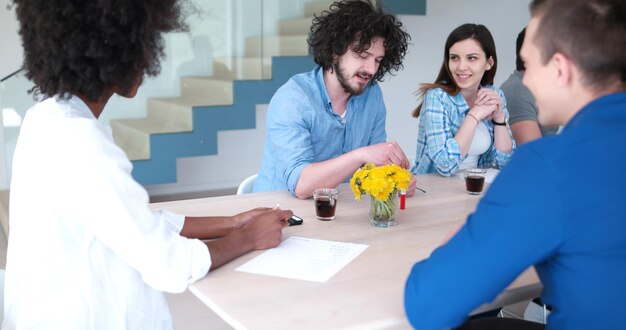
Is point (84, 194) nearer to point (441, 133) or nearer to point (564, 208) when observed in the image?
point (564, 208)

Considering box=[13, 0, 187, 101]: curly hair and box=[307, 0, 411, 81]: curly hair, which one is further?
box=[307, 0, 411, 81]: curly hair

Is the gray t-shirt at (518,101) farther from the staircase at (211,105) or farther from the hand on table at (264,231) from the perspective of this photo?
the staircase at (211,105)

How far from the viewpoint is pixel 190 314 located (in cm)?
202

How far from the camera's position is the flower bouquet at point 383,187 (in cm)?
172

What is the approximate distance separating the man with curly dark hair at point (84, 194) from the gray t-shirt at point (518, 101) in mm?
1932

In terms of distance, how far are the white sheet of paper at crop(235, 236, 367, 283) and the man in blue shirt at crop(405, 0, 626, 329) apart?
0.36 m

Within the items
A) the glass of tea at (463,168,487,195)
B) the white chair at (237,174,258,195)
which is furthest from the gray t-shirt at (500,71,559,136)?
the white chair at (237,174,258,195)

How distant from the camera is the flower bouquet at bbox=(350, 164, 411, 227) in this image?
172 centimetres

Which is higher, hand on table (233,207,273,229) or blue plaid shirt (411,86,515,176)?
blue plaid shirt (411,86,515,176)

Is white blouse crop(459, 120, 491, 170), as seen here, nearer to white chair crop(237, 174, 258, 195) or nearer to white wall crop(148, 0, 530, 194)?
white chair crop(237, 174, 258, 195)

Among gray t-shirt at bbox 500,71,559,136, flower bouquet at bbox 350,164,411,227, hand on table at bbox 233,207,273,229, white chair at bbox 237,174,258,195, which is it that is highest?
gray t-shirt at bbox 500,71,559,136

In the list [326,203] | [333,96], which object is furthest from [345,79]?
[326,203]

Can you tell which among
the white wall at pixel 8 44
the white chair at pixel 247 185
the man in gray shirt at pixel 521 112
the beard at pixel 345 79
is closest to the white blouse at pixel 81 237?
the white chair at pixel 247 185

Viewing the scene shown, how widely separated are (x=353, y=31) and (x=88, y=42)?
127 cm
